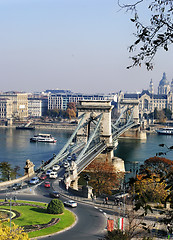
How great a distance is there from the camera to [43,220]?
24.6 metres

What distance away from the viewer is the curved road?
22203 millimetres

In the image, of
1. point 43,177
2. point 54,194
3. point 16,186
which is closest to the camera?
point 54,194

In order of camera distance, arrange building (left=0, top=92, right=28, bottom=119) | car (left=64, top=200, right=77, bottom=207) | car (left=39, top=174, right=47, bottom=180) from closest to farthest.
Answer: car (left=64, top=200, right=77, bottom=207) → car (left=39, top=174, right=47, bottom=180) → building (left=0, top=92, right=28, bottom=119)

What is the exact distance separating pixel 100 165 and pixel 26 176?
34.4ft

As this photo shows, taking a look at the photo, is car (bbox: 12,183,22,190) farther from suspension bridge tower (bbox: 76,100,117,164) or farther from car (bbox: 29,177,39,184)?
suspension bridge tower (bbox: 76,100,117,164)

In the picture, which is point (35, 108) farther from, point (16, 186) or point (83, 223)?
point (83, 223)

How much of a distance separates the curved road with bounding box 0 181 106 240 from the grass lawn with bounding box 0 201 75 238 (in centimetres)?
49

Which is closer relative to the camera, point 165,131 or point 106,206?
point 106,206

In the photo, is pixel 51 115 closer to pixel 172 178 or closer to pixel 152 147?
pixel 152 147

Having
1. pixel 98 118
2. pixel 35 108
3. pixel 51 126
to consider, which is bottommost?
pixel 51 126

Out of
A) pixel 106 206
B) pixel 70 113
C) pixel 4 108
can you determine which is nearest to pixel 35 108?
pixel 4 108

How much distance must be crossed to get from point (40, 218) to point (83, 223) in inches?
102

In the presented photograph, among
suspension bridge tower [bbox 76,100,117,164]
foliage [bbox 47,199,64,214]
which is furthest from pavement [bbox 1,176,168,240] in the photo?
suspension bridge tower [bbox 76,100,117,164]

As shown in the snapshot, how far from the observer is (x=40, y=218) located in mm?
24969
